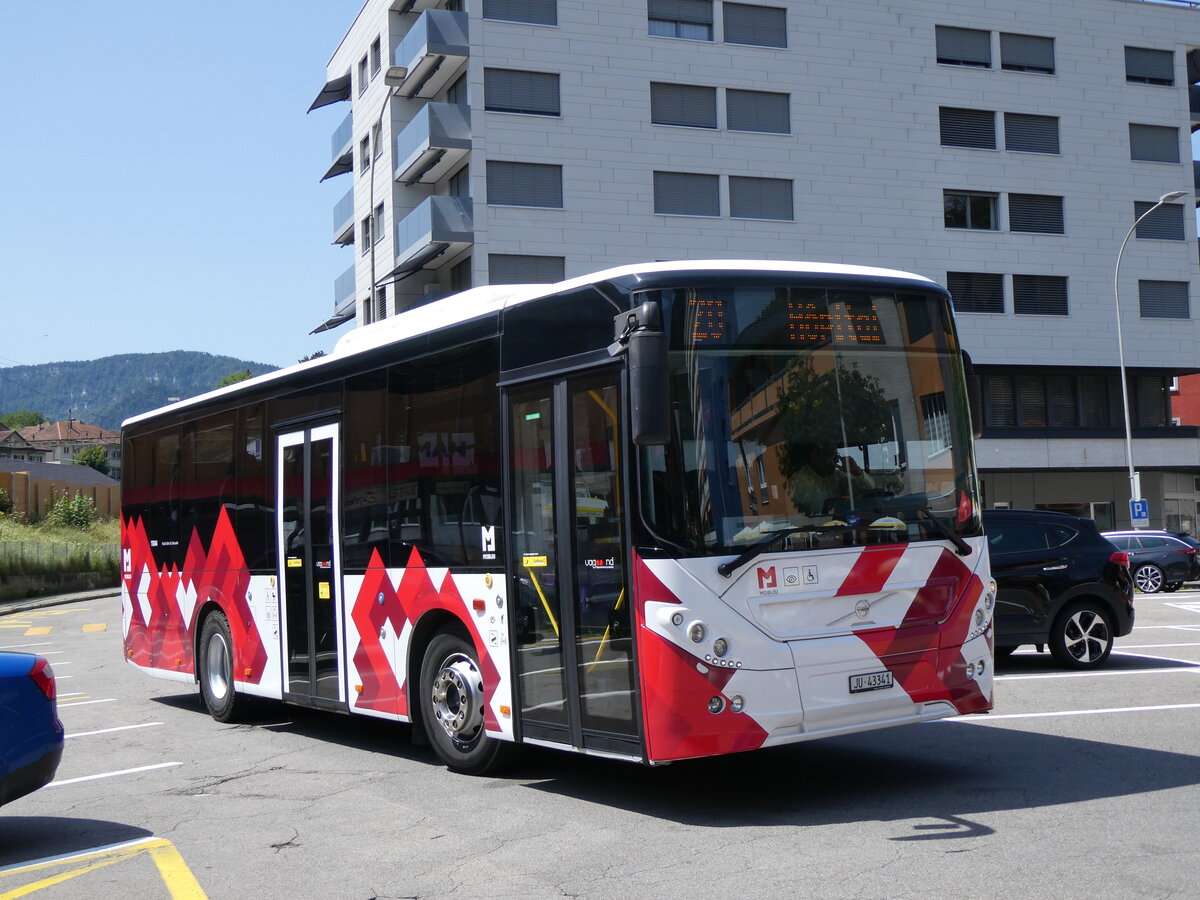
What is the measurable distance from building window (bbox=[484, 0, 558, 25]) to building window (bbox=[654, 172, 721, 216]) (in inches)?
235

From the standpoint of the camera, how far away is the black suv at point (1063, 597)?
14.2m

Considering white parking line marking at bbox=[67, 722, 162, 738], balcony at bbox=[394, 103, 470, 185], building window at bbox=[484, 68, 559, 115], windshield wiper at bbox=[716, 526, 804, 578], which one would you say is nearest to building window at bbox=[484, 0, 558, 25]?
building window at bbox=[484, 68, 559, 115]

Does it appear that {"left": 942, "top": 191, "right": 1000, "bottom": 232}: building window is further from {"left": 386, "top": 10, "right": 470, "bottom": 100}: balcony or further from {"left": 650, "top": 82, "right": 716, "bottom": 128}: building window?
{"left": 386, "top": 10, "right": 470, "bottom": 100}: balcony

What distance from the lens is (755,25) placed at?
44531 mm

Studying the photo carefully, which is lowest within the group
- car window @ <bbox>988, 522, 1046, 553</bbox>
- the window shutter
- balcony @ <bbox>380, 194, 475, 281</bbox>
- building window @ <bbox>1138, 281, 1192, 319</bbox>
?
car window @ <bbox>988, 522, 1046, 553</bbox>

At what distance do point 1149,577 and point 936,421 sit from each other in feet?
83.3

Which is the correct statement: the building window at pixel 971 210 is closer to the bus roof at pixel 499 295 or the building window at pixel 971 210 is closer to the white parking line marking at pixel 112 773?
the bus roof at pixel 499 295

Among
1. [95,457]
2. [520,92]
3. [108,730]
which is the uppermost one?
[95,457]

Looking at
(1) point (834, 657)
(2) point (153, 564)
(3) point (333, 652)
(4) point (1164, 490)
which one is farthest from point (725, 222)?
(1) point (834, 657)

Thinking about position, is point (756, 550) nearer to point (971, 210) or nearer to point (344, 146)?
point (971, 210)

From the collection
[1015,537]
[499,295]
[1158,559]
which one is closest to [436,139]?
[1158,559]

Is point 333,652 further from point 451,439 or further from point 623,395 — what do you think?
point 623,395

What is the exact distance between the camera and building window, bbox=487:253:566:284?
136 feet

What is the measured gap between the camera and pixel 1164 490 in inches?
2030
